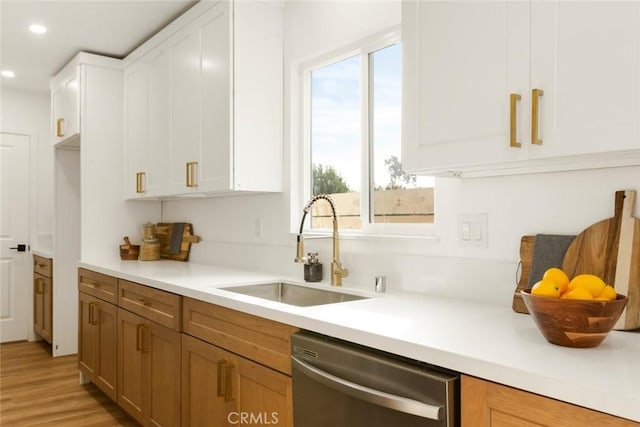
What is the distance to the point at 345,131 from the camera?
258 cm

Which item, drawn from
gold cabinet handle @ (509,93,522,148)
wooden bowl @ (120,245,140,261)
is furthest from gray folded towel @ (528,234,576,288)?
wooden bowl @ (120,245,140,261)

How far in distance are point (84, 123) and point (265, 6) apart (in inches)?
73.1

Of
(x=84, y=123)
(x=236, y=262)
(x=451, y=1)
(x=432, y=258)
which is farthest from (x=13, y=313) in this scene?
(x=451, y=1)

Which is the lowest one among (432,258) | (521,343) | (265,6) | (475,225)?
(521,343)

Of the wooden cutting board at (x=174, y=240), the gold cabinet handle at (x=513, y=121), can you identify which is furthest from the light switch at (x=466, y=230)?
the wooden cutting board at (x=174, y=240)

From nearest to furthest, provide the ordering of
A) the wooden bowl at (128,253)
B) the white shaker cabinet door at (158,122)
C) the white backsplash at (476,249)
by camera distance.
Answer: the white backsplash at (476,249)
the white shaker cabinet door at (158,122)
the wooden bowl at (128,253)

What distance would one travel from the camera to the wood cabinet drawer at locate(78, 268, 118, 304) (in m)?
3.08

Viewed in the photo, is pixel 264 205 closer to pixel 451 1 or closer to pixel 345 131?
pixel 345 131

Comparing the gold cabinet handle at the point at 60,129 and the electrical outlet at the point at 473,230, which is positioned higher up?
the gold cabinet handle at the point at 60,129

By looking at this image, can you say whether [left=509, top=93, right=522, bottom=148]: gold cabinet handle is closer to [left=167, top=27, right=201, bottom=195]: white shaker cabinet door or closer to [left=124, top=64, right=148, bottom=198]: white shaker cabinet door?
[left=167, top=27, right=201, bottom=195]: white shaker cabinet door

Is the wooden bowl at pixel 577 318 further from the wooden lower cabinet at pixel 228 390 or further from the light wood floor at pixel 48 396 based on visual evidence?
the light wood floor at pixel 48 396

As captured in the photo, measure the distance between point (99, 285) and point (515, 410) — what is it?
292 cm

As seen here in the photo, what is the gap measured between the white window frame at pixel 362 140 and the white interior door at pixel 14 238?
3572 mm

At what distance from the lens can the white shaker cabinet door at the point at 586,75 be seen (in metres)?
1.14
